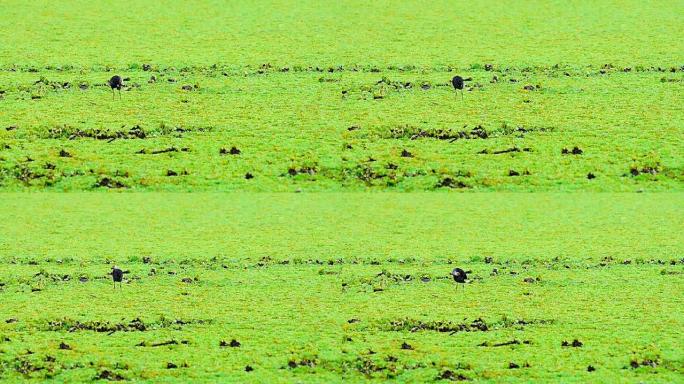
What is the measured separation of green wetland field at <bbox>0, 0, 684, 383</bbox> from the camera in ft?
97.3

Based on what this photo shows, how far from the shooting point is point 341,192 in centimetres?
4178

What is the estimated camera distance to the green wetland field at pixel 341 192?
1168 inches

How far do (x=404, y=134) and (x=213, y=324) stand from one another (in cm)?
1683

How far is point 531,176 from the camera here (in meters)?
42.8

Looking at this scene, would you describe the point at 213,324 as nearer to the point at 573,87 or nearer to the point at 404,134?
the point at 404,134

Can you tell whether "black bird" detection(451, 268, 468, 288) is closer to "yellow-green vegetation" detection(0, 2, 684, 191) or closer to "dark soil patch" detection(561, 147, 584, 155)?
"yellow-green vegetation" detection(0, 2, 684, 191)

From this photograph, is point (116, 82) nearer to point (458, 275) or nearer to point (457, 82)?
point (457, 82)

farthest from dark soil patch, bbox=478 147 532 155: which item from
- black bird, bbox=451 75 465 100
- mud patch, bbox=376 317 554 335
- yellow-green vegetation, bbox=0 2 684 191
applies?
mud patch, bbox=376 317 554 335

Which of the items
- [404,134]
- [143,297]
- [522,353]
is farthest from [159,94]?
[522,353]

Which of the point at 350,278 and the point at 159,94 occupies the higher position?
the point at 159,94

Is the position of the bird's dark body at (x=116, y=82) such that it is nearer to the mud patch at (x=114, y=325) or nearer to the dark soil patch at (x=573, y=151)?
the dark soil patch at (x=573, y=151)

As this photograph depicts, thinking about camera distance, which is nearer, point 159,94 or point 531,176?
point 531,176

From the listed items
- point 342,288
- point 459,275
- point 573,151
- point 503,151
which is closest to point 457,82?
point 503,151

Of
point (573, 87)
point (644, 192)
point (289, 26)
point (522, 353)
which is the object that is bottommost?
point (522, 353)
